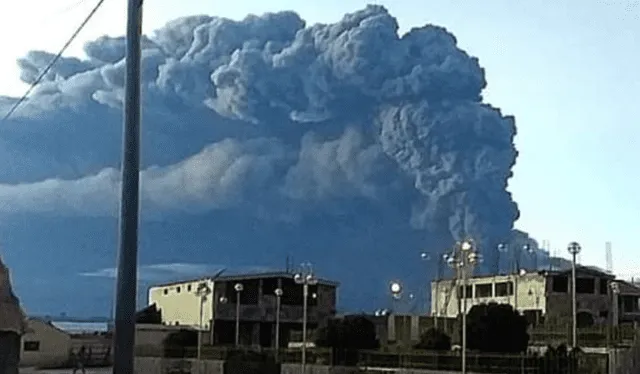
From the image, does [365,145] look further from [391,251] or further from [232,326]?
[232,326]

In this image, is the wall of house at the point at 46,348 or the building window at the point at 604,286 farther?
the building window at the point at 604,286

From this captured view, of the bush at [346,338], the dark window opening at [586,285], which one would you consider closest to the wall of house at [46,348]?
the bush at [346,338]

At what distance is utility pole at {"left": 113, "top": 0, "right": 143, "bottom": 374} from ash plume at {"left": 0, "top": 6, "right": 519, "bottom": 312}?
119473 mm

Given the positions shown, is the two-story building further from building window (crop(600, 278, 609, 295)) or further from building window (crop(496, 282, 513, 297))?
building window (crop(600, 278, 609, 295))

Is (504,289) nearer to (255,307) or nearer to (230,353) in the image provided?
(255,307)

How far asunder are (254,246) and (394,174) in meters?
18.8

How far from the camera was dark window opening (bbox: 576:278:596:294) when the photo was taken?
5209 cm

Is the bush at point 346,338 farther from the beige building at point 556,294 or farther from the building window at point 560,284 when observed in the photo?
the building window at point 560,284

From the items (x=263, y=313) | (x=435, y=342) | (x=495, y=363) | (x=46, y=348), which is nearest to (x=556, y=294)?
(x=263, y=313)

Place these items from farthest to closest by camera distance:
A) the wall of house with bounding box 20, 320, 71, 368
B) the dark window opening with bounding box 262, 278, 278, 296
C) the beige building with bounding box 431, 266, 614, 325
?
1. the dark window opening with bounding box 262, 278, 278, 296
2. the beige building with bounding box 431, 266, 614, 325
3. the wall of house with bounding box 20, 320, 71, 368

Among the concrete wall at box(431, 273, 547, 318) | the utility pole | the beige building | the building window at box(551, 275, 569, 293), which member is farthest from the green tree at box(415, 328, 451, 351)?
the utility pole

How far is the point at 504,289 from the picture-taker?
5722cm

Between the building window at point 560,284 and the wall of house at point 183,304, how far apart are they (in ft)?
52.9

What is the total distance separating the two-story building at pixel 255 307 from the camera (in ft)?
171
